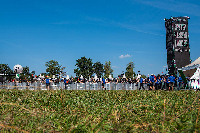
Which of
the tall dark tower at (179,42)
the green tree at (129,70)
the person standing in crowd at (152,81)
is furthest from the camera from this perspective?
the green tree at (129,70)

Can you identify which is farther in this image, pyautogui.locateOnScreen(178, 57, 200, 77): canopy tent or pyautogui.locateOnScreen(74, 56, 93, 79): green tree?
pyautogui.locateOnScreen(74, 56, 93, 79): green tree

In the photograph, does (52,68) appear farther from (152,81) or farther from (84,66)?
(152,81)

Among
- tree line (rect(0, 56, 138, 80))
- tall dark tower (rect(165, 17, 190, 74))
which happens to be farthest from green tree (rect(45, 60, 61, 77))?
tall dark tower (rect(165, 17, 190, 74))

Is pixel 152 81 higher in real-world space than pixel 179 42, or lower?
lower

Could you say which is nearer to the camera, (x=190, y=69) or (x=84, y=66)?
(x=190, y=69)

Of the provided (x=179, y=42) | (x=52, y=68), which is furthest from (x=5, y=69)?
(x=179, y=42)

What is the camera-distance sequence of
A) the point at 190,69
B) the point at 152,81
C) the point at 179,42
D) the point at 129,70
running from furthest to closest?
the point at 129,70 < the point at 179,42 < the point at 152,81 < the point at 190,69

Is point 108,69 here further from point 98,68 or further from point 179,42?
point 179,42

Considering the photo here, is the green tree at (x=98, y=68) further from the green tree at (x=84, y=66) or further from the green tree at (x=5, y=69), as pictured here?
the green tree at (x=5, y=69)

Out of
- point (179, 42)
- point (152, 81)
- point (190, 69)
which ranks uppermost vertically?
point (179, 42)

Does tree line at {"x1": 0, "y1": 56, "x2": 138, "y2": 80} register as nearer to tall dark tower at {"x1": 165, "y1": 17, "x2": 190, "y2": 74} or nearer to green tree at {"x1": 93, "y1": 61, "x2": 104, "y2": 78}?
green tree at {"x1": 93, "y1": 61, "x2": 104, "y2": 78}

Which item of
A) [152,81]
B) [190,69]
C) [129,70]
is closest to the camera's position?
[190,69]

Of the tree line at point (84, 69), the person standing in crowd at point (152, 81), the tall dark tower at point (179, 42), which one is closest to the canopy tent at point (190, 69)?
the tall dark tower at point (179, 42)

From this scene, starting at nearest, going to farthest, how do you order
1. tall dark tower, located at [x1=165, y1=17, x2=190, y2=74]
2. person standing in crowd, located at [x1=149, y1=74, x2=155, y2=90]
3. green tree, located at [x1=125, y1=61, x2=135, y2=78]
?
person standing in crowd, located at [x1=149, y1=74, x2=155, y2=90] < tall dark tower, located at [x1=165, y1=17, x2=190, y2=74] < green tree, located at [x1=125, y1=61, x2=135, y2=78]
